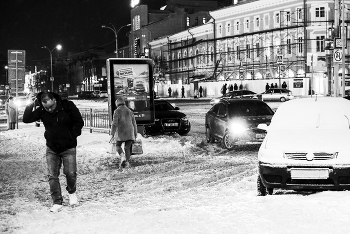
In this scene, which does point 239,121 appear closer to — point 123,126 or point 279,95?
point 123,126

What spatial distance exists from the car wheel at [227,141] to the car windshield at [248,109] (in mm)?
702

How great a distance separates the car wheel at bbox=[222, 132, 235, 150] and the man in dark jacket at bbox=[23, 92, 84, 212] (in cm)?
891

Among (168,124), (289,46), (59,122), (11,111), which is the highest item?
(289,46)

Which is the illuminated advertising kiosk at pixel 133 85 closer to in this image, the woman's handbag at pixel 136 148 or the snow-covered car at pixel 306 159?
the woman's handbag at pixel 136 148

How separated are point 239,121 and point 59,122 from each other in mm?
9241

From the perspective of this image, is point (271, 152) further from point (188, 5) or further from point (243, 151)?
point (188, 5)

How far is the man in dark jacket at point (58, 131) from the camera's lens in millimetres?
8148

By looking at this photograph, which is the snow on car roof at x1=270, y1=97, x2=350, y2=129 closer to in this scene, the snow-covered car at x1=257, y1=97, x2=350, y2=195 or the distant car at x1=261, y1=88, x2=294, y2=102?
the snow-covered car at x1=257, y1=97, x2=350, y2=195

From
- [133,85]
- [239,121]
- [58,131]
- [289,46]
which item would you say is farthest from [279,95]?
[58,131]

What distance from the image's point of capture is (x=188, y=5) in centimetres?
10775

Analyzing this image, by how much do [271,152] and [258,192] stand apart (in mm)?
823

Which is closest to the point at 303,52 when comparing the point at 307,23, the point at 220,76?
the point at 307,23

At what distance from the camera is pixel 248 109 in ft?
56.9

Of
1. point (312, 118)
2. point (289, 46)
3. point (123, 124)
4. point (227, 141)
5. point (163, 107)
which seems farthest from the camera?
point (289, 46)
